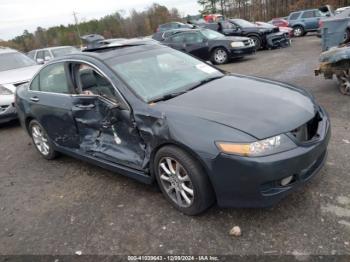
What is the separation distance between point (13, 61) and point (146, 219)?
7.36m

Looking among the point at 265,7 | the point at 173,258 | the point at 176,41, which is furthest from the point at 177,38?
the point at 265,7

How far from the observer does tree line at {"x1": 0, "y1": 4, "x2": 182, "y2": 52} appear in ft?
247

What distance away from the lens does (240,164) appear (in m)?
2.73

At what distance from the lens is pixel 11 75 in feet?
26.1

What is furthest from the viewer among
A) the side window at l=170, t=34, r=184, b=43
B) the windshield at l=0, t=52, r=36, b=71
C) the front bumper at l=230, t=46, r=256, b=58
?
the side window at l=170, t=34, r=184, b=43

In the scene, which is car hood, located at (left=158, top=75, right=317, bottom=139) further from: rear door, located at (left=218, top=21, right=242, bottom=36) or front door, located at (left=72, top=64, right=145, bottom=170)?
rear door, located at (left=218, top=21, right=242, bottom=36)

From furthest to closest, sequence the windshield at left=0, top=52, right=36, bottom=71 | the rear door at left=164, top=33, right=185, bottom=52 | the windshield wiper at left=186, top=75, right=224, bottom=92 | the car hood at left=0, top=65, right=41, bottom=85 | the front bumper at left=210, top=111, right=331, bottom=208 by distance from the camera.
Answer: the rear door at left=164, top=33, right=185, bottom=52 → the windshield at left=0, top=52, right=36, bottom=71 → the car hood at left=0, top=65, right=41, bottom=85 → the windshield wiper at left=186, top=75, right=224, bottom=92 → the front bumper at left=210, top=111, right=331, bottom=208

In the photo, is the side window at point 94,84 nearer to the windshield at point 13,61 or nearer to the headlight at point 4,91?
the headlight at point 4,91

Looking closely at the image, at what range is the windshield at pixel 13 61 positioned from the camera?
8734mm

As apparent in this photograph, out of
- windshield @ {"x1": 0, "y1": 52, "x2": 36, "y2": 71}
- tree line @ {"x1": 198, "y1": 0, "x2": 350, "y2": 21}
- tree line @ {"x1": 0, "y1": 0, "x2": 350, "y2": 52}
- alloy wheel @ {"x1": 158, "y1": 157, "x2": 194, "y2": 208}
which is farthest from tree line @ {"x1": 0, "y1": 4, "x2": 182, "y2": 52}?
alloy wheel @ {"x1": 158, "y1": 157, "x2": 194, "y2": 208}

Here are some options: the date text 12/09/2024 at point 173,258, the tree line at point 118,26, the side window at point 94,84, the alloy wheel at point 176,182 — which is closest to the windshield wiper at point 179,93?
the side window at point 94,84

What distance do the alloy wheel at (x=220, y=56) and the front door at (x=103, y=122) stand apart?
1049cm

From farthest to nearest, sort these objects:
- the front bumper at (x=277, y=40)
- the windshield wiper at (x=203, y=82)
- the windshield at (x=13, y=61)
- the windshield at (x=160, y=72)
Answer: the front bumper at (x=277, y=40), the windshield at (x=13, y=61), the windshield wiper at (x=203, y=82), the windshield at (x=160, y=72)

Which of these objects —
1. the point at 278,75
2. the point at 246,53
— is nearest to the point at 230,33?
the point at 246,53
